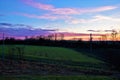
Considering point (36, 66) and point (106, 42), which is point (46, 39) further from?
point (36, 66)

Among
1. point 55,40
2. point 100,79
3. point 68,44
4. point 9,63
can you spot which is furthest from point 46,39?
point 100,79

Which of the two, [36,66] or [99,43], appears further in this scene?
[99,43]

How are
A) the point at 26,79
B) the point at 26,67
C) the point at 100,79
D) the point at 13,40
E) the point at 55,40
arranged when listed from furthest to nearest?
the point at 55,40, the point at 13,40, the point at 26,67, the point at 100,79, the point at 26,79

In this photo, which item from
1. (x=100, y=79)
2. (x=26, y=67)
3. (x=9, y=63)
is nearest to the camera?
(x=100, y=79)

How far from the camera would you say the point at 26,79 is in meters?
17.6

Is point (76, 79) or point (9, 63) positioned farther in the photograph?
point (9, 63)

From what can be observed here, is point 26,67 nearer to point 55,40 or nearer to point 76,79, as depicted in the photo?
point 76,79

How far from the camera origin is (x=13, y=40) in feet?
219

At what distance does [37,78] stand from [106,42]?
178 feet

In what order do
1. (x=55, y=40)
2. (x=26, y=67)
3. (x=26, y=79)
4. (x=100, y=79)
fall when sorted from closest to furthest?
(x=26, y=79)
(x=100, y=79)
(x=26, y=67)
(x=55, y=40)

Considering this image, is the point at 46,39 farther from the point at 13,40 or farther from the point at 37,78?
the point at 37,78

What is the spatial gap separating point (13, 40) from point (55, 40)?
11.1 metres

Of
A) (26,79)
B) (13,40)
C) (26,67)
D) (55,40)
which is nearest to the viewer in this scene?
(26,79)

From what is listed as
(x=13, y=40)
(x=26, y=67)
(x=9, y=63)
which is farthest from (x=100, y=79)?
(x=13, y=40)
